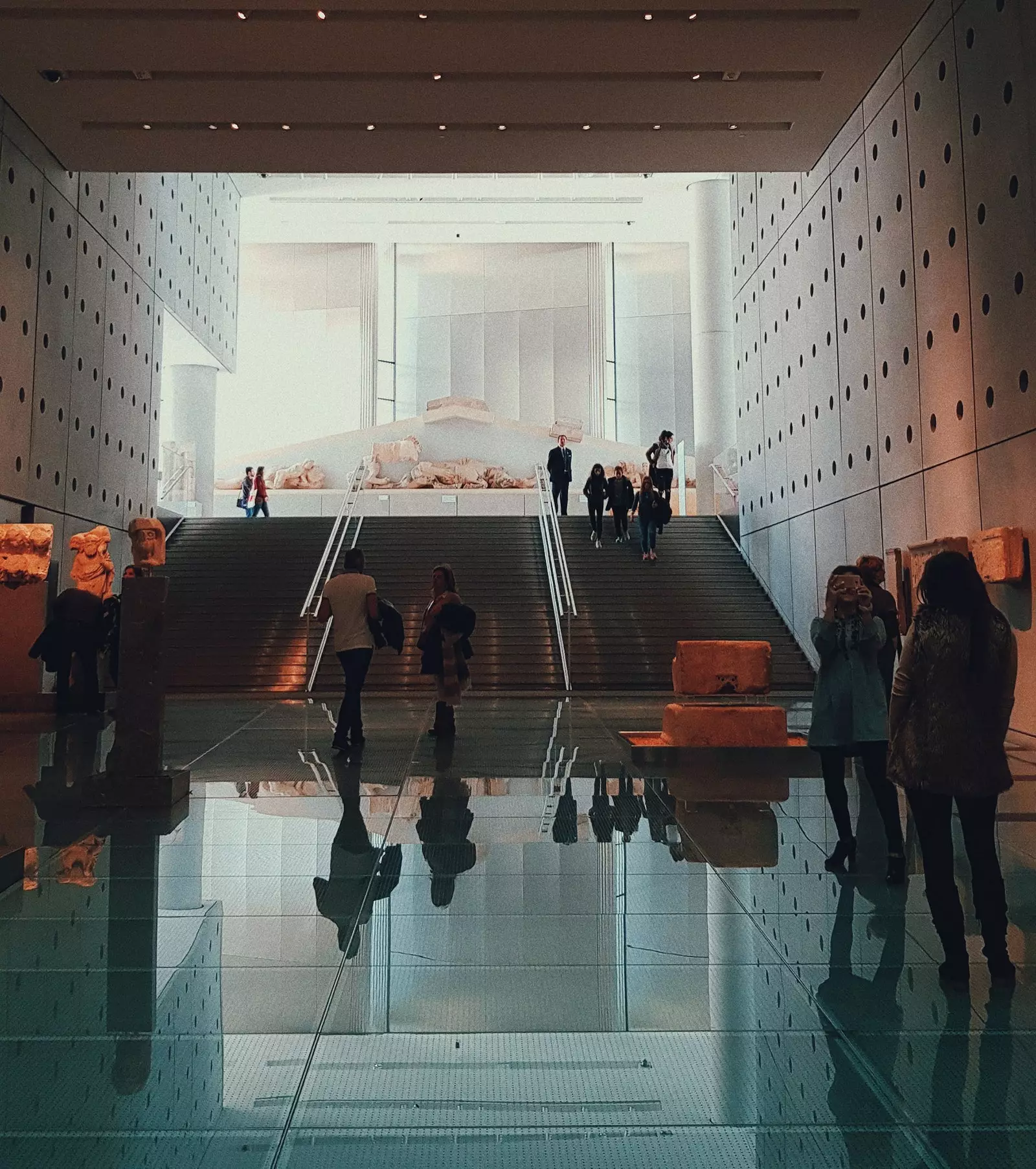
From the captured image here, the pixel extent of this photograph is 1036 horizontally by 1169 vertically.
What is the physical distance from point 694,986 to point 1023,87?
29.6 ft

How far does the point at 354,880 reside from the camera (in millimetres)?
4820

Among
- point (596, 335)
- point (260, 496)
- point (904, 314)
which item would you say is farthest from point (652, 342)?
point (904, 314)

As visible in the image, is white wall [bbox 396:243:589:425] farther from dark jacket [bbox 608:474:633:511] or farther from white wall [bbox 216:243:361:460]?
dark jacket [bbox 608:474:633:511]

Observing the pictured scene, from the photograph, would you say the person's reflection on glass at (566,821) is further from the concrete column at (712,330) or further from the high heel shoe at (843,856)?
the concrete column at (712,330)

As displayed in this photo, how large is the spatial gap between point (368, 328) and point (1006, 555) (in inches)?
1267

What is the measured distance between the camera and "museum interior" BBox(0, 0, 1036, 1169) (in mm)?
2881

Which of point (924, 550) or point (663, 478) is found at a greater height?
point (663, 478)

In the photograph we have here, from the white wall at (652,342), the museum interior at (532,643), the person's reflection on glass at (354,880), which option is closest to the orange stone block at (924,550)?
the museum interior at (532,643)

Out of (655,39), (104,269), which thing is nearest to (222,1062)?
(655,39)

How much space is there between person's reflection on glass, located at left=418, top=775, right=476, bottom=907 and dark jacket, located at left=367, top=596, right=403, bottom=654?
1842 millimetres

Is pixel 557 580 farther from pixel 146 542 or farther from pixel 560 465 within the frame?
pixel 146 542

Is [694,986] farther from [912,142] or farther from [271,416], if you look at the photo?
[271,416]

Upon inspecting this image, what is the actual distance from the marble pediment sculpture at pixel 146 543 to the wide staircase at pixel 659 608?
8018 millimetres

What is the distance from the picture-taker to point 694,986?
345 centimetres
